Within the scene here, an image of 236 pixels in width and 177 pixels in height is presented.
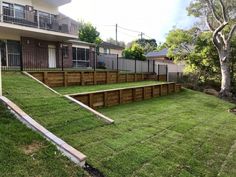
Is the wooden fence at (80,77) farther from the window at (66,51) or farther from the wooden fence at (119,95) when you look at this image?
the window at (66,51)

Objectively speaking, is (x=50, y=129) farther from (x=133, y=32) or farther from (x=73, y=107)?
(x=133, y=32)

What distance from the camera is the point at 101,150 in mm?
4879

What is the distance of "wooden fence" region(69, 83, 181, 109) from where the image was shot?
29.0ft

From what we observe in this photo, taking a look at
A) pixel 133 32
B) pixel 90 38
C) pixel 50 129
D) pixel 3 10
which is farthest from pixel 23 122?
pixel 133 32

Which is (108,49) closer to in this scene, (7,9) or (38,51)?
(38,51)

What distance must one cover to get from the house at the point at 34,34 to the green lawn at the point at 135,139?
7.61m

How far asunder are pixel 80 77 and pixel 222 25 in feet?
33.1

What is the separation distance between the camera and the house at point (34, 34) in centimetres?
1504

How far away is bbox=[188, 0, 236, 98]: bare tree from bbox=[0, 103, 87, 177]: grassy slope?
15.1 meters

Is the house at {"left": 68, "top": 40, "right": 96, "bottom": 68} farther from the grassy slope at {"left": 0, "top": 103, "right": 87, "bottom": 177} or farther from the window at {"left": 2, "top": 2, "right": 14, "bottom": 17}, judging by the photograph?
the grassy slope at {"left": 0, "top": 103, "right": 87, "bottom": 177}

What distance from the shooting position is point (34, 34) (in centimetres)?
1636

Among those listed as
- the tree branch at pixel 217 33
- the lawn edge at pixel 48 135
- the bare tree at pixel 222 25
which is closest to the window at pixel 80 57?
the bare tree at pixel 222 25

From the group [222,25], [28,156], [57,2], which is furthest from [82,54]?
[28,156]

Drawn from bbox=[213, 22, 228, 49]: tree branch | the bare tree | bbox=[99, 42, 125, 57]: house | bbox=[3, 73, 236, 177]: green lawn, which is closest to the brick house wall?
bbox=[3, 73, 236, 177]: green lawn
